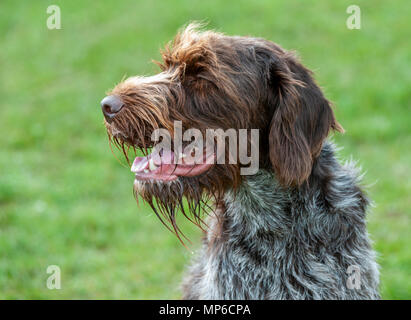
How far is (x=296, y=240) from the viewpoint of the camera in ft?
12.7

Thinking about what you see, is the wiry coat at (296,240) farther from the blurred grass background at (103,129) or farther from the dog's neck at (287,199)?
the blurred grass background at (103,129)

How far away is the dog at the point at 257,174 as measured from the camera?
359 centimetres

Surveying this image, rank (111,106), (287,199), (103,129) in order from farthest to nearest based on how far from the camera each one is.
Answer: (103,129), (287,199), (111,106)

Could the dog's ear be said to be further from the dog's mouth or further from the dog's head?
the dog's mouth

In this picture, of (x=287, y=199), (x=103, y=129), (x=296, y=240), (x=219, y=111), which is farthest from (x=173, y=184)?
(x=103, y=129)

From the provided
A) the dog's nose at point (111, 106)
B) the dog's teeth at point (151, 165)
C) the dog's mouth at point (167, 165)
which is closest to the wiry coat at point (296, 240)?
the dog's mouth at point (167, 165)

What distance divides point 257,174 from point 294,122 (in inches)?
18.1

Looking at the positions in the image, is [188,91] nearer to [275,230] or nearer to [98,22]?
[275,230]

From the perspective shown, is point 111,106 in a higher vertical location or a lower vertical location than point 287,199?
higher

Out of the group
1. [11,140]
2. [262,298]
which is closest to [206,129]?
[262,298]

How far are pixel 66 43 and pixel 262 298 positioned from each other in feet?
30.2

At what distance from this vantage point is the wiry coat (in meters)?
3.85

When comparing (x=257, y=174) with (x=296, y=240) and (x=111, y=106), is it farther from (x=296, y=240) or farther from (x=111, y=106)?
(x=111, y=106)

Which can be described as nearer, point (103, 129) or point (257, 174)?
point (257, 174)
